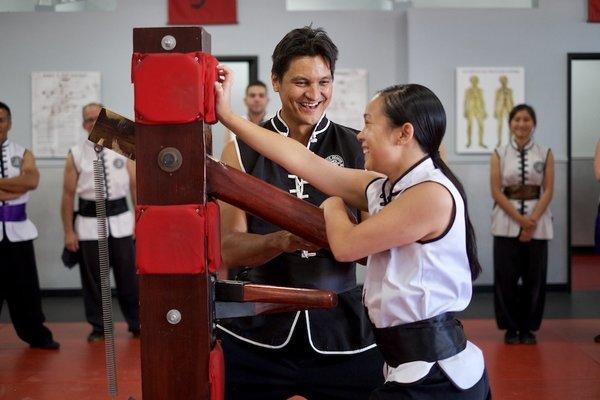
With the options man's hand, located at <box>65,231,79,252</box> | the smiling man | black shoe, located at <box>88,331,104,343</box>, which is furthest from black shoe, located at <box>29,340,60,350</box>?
the smiling man

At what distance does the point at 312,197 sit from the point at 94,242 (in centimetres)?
373

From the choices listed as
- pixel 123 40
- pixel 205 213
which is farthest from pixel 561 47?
pixel 205 213

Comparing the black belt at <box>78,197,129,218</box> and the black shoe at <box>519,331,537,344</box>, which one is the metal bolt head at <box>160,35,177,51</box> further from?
the black shoe at <box>519,331,537,344</box>

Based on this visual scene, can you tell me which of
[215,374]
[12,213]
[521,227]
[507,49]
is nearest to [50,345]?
[12,213]

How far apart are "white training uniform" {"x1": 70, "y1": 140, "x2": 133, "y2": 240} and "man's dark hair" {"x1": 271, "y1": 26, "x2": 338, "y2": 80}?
3.65 m

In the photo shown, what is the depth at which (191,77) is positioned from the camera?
134 cm

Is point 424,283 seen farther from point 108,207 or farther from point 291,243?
point 108,207

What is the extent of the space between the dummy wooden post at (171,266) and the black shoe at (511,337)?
414 centimetres

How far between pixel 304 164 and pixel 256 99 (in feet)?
12.9

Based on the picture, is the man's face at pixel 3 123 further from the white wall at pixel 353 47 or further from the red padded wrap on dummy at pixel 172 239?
the red padded wrap on dummy at pixel 172 239

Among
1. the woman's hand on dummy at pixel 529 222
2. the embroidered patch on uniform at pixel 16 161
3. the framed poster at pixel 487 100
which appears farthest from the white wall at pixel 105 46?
the woman's hand on dummy at pixel 529 222

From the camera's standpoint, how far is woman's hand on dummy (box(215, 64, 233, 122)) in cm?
145

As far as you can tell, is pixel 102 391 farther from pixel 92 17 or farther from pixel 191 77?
pixel 92 17

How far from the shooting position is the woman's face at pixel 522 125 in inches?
213
